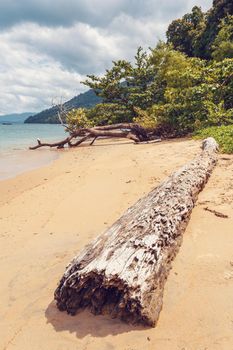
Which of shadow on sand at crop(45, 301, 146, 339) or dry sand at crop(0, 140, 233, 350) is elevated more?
shadow on sand at crop(45, 301, 146, 339)

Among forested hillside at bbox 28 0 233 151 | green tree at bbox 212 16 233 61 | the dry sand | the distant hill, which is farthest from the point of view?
the distant hill

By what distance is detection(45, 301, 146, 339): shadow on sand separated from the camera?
286 centimetres

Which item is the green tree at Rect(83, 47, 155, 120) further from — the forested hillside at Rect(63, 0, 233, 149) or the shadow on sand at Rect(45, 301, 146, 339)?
the shadow on sand at Rect(45, 301, 146, 339)

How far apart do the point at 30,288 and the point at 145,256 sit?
1.51m

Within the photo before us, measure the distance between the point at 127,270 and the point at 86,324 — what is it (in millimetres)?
649

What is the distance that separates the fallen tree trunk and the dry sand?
0.41 feet

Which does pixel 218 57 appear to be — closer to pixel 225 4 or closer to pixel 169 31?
pixel 225 4

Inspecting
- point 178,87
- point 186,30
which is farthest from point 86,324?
point 186,30

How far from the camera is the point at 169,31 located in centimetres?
4716

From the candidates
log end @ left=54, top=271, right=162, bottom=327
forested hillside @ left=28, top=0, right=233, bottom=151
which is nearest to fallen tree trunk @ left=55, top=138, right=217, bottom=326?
log end @ left=54, top=271, right=162, bottom=327

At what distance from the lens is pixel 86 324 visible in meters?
2.98

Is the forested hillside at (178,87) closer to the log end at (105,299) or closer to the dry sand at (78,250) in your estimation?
the dry sand at (78,250)

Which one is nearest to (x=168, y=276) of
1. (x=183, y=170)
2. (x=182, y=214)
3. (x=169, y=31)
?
(x=182, y=214)

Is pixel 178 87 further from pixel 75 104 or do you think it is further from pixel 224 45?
pixel 75 104
